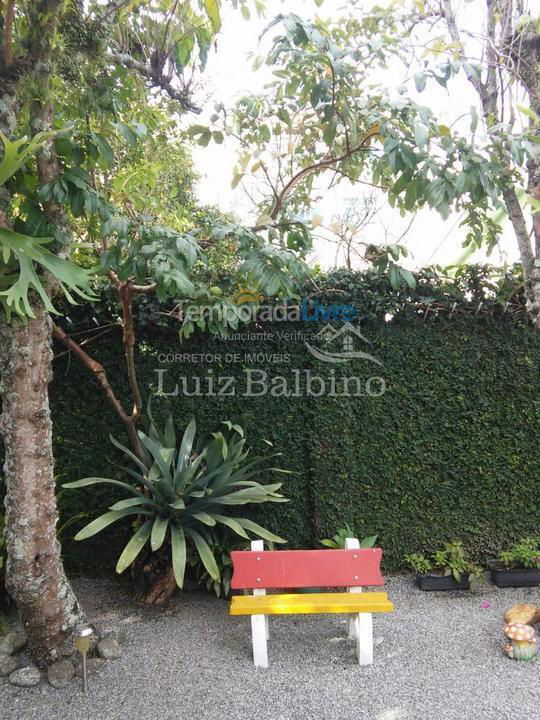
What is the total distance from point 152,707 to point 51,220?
7.84 feet

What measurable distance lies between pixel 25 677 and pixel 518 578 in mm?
3247

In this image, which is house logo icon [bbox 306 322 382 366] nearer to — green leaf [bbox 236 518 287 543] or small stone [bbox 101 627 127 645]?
green leaf [bbox 236 518 287 543]

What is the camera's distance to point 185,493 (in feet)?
11.2

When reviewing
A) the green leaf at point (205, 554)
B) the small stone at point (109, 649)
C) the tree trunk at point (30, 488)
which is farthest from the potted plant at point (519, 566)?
the tree trunk at point (30, 488)

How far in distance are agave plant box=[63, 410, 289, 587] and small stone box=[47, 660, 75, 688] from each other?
0.57m

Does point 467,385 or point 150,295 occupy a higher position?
point 150,295

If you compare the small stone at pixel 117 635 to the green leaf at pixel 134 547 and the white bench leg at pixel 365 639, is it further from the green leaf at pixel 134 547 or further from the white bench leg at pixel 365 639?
the white bench leg at pixel 365 639

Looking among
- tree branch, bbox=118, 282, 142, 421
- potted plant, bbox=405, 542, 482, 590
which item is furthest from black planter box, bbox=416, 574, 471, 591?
tree branch, bbox=118, 282, 142, 421

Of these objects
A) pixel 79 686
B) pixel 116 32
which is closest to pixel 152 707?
pixel 79 686

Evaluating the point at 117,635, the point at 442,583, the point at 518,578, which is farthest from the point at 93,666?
the point at 518,578

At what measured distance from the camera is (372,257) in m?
3.87

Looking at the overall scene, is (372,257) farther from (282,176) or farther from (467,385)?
(467,385)

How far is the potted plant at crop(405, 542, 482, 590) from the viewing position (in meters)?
3.83

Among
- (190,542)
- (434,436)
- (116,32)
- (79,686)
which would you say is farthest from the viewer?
(434,436)
